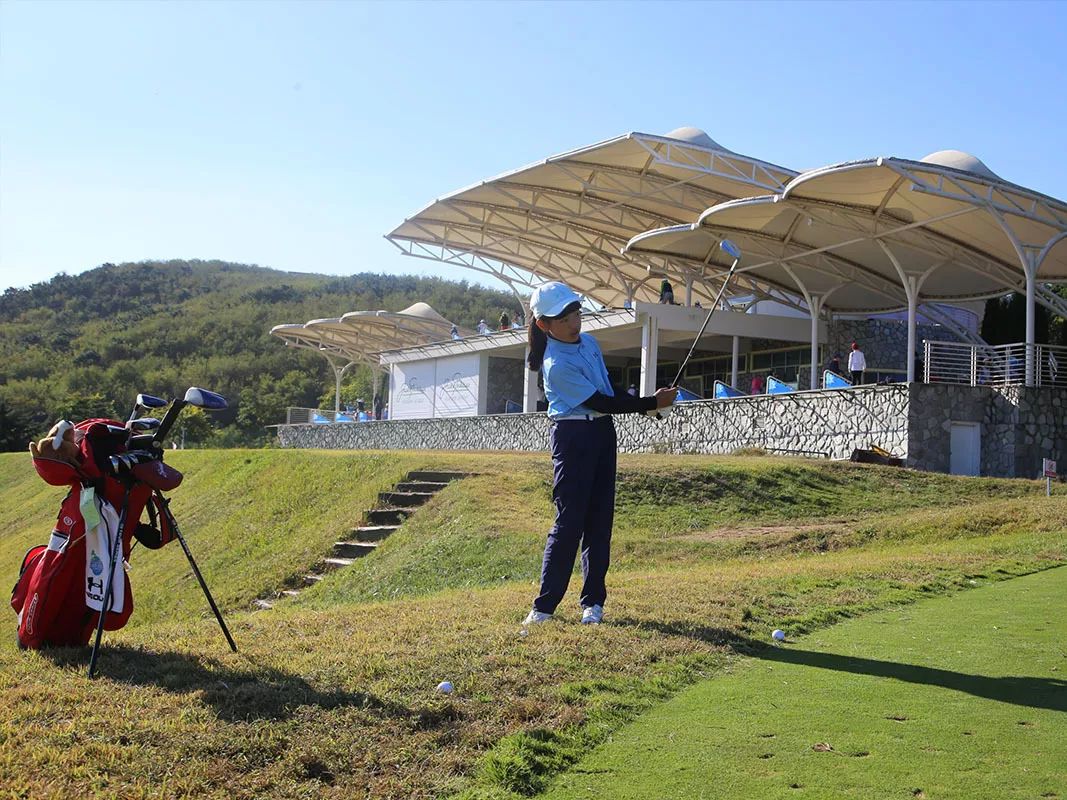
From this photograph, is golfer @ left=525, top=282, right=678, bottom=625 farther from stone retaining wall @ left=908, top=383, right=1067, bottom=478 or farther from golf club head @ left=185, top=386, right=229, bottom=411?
stone retaining wall @ left=908, top=383, right=1067, bottom=478

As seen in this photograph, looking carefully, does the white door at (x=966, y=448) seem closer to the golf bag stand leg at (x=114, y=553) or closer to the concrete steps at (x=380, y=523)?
the concrete steps at (x=380, y=523)

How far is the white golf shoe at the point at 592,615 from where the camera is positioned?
6738mm

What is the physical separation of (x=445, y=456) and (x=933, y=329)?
2199cm

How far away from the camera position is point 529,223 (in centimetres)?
4281

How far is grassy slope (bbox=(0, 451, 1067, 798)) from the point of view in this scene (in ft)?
13.7

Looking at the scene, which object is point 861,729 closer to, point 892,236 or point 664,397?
point 664,397

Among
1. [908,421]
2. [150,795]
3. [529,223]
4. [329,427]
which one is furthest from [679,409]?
[150,795]

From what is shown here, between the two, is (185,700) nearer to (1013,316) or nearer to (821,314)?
(821,314)

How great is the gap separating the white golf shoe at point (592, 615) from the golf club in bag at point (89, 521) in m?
2.21

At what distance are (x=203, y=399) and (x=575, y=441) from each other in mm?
2235

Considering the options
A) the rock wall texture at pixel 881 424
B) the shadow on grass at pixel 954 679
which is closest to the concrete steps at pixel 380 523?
the shadow on grass at pixel 954 679

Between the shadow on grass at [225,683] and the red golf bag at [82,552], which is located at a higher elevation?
the red golf bag at [82,552]

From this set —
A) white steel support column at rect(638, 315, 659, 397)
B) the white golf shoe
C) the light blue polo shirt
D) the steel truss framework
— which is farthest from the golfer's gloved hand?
white steel support column at rect(638, 315, 659, 397)

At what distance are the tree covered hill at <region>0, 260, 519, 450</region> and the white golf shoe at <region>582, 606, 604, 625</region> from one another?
→ 49.4 metres
